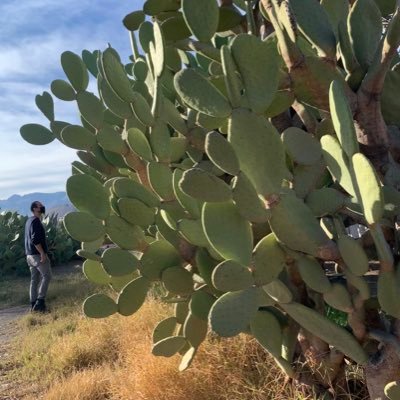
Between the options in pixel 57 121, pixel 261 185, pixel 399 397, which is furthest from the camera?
pixel 57 121

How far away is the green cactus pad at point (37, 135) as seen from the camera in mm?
2900

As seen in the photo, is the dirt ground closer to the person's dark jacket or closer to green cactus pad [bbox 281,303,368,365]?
the person's dark jacket

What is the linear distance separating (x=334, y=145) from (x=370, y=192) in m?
0.22

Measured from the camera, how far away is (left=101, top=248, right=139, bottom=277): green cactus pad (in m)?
2.08

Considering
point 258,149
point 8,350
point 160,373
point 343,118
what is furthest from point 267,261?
point 8,350

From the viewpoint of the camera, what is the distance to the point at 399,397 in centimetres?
169

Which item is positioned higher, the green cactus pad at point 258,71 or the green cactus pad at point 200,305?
the green cactus pad at point 258,71

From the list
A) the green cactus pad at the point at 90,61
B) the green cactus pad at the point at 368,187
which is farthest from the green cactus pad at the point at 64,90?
the green cactus pad at the point at 368,187

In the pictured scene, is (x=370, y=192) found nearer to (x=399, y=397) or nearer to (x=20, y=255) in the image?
(x=399, y=397)

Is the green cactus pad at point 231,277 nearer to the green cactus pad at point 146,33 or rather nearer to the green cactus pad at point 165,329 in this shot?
the green cactus pad at point 165,329

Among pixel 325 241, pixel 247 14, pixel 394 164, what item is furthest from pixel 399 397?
pixel 247 14

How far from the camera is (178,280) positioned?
212cm

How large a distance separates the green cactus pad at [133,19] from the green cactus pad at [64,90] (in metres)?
0.50

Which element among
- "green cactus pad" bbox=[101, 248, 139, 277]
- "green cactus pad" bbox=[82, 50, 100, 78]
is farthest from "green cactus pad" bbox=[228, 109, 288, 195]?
"green cactus pad" bbox=[82, 50, 100, 78]
